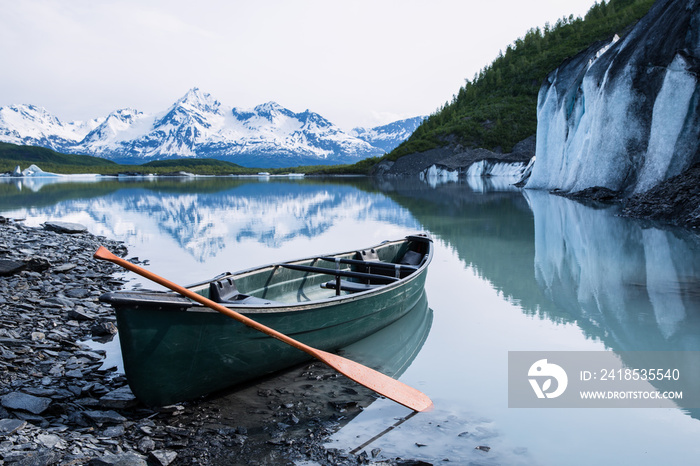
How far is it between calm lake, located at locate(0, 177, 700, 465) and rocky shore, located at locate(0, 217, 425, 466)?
19.6 inches

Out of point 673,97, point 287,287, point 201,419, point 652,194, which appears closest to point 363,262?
point 287,287

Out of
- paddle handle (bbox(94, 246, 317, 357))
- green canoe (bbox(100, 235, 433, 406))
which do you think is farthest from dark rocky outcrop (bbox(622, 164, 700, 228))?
paddle handle (bbox(94, 246, 317, 357))

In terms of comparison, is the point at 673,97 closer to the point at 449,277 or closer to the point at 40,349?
the point at 449,277

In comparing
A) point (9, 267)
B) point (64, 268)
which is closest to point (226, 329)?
point (9, 267)

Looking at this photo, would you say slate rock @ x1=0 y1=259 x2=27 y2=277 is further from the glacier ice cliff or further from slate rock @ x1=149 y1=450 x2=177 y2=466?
the glacier ice cliff

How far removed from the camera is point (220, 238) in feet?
64.1

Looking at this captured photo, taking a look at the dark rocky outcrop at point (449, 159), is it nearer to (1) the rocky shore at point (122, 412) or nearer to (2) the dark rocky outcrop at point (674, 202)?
(2) the dark rocky outcrop at point (674, 202)

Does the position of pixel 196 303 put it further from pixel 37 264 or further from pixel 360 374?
pixel 37 264

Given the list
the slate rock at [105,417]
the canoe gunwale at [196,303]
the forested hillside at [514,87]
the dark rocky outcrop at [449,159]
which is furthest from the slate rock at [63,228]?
the forested hillside at [514,87]

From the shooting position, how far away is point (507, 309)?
9.56 metres

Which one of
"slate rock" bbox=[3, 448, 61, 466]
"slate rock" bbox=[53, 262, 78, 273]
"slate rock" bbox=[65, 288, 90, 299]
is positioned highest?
"slate rock" bbox=[53, 262, 78, 273]

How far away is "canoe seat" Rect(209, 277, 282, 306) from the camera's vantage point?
686 cm

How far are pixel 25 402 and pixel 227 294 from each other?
263cm

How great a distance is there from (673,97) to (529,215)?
302 inches
